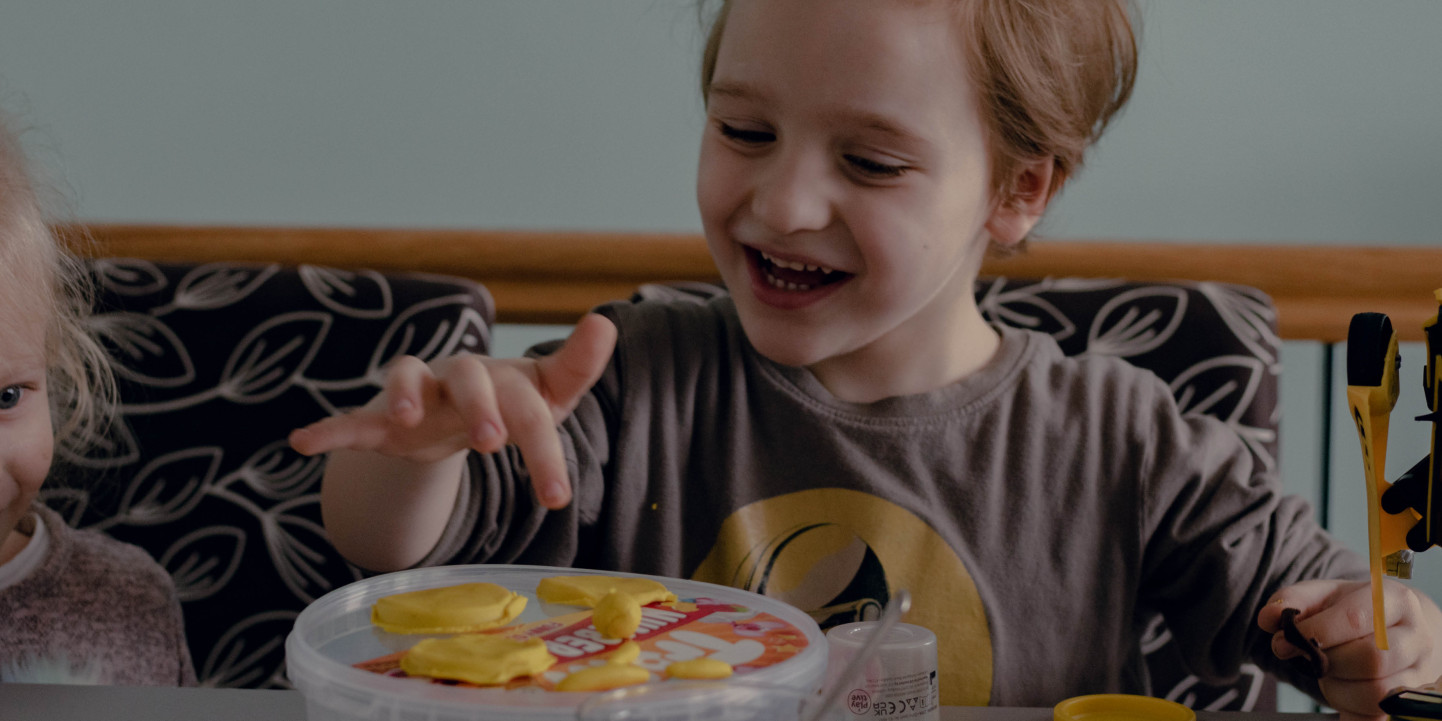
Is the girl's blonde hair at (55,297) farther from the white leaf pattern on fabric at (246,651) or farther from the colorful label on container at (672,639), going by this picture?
the colorful label on container at (672,639)

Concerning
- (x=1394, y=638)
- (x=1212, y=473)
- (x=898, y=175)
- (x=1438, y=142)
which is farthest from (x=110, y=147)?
(x=1438, y=142)

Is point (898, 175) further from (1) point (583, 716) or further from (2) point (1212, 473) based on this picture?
(1) point (583, 716)

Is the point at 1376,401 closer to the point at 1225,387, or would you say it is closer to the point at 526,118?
the point at 1225,387

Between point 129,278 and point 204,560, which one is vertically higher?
point 129,278

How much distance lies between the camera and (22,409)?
75 cm

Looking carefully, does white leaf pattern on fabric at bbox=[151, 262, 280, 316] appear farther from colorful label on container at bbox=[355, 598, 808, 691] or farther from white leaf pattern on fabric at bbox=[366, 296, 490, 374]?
colorful label on container at bbox=[355, 598, 808, 691]

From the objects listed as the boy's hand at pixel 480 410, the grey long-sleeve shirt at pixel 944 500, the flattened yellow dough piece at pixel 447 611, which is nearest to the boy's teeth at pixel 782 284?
the grey long-sleeve shirt at pixel 944 500

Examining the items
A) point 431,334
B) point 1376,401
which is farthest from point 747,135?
point 1376,401

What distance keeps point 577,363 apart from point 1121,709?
1.05 ft

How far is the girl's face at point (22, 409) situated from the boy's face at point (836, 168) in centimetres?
46

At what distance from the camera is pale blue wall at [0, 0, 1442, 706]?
1.26 m

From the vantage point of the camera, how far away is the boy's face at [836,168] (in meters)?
0.75

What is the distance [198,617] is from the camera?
100 cm

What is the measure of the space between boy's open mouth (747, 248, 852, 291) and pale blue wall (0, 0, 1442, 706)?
51 centimetres
